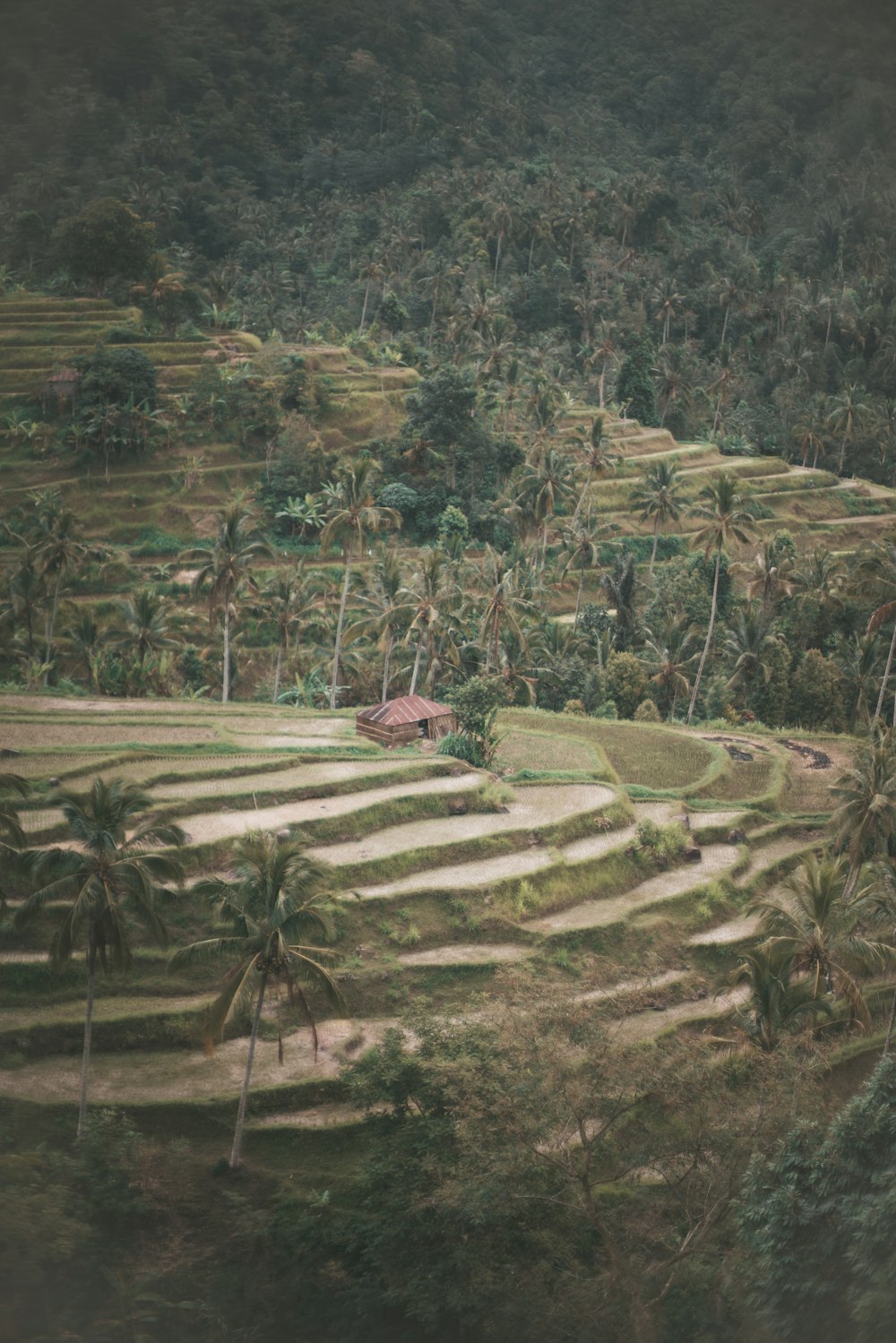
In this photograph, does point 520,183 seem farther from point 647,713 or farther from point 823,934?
point 823,934

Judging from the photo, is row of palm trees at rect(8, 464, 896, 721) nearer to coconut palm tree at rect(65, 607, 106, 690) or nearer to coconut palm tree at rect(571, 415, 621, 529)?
coconut palm tree at rect(65, 607, 106, 690)

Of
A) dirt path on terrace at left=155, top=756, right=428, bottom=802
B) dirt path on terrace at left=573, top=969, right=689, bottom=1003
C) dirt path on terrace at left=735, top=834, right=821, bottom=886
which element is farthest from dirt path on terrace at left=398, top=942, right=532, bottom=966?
dirt path on terrace at left=735, top=834, right=821, bottom=886

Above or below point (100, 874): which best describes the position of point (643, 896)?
below

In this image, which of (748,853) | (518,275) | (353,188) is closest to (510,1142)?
(748,853)

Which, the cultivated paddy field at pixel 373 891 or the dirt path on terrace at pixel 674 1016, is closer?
the cultivated paddy field at pixel 373 891

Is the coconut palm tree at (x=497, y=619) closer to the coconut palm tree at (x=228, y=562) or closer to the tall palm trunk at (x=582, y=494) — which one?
the coconut palm tree at (x=228, y=562)

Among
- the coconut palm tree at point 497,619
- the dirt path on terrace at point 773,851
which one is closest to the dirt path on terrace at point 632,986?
the dirt path on terrace at point 773,851

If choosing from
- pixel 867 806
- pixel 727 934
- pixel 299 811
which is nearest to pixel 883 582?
pixel 867 806
